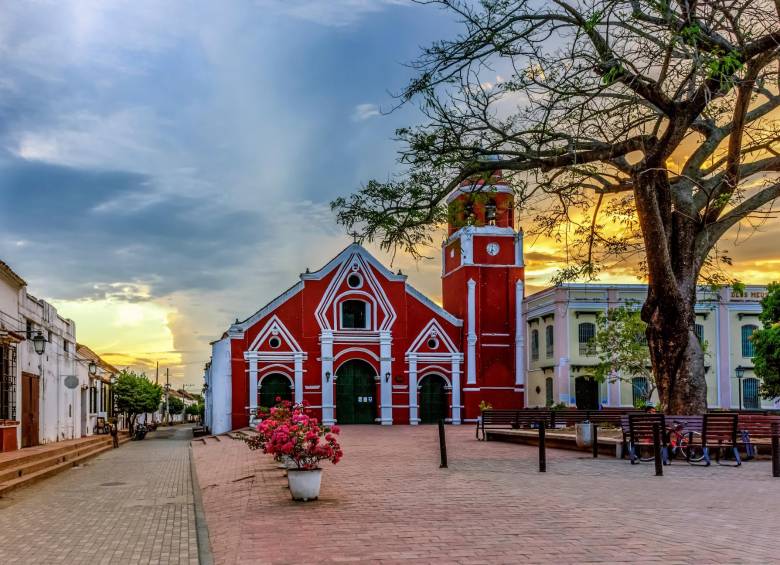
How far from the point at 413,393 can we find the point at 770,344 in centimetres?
1673

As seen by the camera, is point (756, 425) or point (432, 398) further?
point (432, 398)

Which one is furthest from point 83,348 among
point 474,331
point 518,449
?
point 518,449

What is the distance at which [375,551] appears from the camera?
25.8 feet

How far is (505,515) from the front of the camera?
974 centimetres

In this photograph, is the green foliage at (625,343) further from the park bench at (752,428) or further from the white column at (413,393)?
the park bench at (752,428)

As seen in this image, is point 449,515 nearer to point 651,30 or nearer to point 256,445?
point 256,445

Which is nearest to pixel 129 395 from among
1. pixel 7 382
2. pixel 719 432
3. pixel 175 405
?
pixel 7 382

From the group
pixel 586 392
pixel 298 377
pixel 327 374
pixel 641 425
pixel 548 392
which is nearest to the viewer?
pixel 641 425

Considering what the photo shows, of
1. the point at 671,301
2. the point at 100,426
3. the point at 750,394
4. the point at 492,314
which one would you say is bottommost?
the point at 100,426

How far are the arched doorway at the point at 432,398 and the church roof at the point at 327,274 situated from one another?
3.22 m

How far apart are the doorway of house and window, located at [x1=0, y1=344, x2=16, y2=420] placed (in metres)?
1.50

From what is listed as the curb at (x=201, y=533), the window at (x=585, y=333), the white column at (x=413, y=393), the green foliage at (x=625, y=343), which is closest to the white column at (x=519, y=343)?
the window at (x=585, y=333)

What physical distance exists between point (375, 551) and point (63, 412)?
26.7 metres

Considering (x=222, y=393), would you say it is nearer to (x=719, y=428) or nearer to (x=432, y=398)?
(x=432, y=398)
